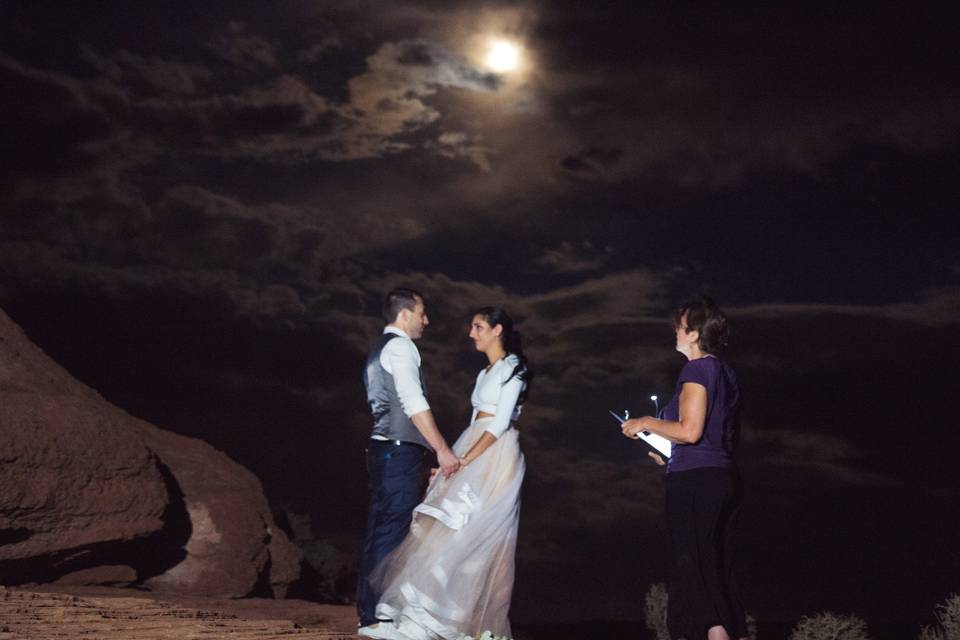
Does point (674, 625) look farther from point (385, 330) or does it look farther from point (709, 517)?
point (385, 330)

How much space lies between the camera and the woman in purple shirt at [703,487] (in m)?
4.56

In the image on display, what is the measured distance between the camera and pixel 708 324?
191 inches

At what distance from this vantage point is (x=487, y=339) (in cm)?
660

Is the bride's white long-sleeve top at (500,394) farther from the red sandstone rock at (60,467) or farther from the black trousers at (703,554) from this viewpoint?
the red sandstone rock at (60,467)

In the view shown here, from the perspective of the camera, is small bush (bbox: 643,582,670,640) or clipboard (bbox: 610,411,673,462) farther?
small bush (bbox: 643,582,670,640)

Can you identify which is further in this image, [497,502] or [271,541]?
[271,541]

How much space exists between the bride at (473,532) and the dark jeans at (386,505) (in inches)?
2.5

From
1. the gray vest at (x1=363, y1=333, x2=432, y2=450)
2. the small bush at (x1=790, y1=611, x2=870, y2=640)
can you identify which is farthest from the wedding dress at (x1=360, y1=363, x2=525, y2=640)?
the small bush at (x1=790, y1=611, x2=870, y2=640)

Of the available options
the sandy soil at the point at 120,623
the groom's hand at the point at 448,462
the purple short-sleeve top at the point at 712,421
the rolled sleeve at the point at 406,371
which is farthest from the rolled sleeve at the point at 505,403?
the purple short-sleeve top at the point at 712,421

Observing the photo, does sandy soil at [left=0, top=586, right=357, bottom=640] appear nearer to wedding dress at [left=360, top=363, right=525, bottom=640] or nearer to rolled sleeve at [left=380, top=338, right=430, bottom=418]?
wedding dress at [left=360, top=363, right=525, bottom=640]

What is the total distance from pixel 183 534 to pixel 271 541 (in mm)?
1216

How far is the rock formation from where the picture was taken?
7773 millimetres

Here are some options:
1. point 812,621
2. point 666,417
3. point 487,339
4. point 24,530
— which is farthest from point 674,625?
point 812,621

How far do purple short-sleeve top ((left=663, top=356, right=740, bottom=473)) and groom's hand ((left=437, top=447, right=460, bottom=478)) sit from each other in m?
1.87
